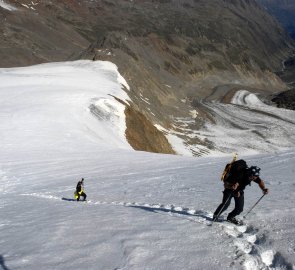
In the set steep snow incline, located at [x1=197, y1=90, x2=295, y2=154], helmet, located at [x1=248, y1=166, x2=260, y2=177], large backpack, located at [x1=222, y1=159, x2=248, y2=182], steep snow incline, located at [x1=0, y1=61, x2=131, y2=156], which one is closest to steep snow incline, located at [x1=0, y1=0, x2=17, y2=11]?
steep snow incline, located at [x1=197, y1=90, x2=295, y2=154]

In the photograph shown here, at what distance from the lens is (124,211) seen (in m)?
11.1

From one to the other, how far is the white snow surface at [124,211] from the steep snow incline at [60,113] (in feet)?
0.77

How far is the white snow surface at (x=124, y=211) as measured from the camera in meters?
7.74

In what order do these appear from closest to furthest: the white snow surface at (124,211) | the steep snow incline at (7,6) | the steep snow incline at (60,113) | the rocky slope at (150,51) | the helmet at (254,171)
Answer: the white snow surface at (124,211), the helmet at (254,171), the steep snow incline at (60,113), the rocky slope at (150,51), the steep snow incline at (7,6)

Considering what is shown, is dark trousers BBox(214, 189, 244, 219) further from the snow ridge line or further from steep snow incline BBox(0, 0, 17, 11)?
steep snow incline BBox(0, 0, 17, 11)

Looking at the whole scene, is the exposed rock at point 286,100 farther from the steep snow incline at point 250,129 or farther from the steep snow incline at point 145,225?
the steep snow incline at point 145,225

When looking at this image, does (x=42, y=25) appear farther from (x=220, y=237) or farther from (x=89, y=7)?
(x=220, y=237)

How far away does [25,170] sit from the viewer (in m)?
20.4

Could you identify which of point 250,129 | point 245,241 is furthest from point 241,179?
point 250,129

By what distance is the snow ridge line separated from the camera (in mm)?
7281

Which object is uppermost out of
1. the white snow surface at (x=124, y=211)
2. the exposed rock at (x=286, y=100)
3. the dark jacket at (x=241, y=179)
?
the dark jacket at (x=241, y=179)

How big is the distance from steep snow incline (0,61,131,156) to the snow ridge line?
1544cm

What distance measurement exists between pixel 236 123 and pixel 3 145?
46.1 meters

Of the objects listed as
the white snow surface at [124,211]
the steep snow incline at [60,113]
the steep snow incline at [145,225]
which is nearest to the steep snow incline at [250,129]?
the steep snow incline at [60,113]
